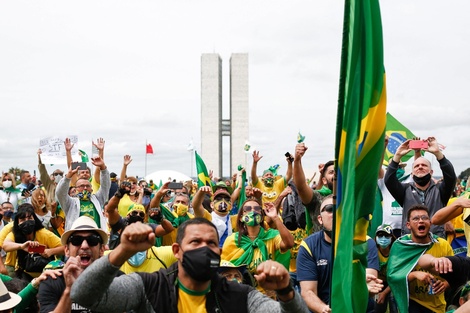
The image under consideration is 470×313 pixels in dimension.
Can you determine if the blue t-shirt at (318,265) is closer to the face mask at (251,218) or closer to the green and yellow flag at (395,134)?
the face mask at (251,218)

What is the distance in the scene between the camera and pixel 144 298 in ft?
9.07

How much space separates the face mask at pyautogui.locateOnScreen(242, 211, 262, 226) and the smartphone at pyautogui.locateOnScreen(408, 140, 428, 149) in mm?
2018

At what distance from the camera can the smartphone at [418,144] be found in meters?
6.66

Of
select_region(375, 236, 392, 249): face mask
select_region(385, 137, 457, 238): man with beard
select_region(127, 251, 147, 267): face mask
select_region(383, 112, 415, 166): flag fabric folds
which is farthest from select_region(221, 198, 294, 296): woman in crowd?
select_region(383, 112, 415, 166): flag fabric folds

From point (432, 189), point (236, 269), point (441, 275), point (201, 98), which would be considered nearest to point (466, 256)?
point (441, 275)

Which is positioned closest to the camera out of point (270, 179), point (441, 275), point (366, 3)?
point (366, 3)

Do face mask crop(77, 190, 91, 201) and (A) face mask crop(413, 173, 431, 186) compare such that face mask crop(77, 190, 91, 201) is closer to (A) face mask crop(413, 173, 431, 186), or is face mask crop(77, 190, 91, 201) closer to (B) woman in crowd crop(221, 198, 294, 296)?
(B) woman in crowd crop(221, 198, 294, 296)

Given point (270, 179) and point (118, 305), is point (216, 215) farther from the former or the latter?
point (118, 305)

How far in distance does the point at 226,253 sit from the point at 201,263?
3222 millimetres

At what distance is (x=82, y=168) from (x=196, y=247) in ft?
19.9

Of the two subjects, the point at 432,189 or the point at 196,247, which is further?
the point at 432,189

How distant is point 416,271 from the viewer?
5418 millimetres

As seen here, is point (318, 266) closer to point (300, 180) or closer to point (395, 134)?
point (300, 180)

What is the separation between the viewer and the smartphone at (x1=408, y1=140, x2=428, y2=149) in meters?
6.66
